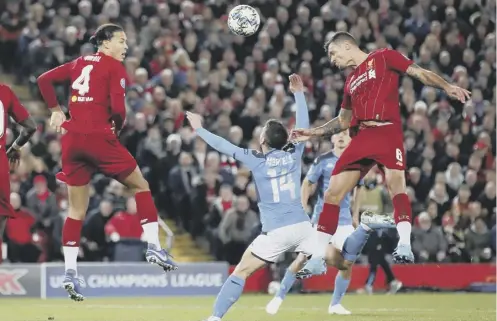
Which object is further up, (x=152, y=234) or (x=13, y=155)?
(x=13, y=155)

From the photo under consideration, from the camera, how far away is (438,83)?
36.3 ft

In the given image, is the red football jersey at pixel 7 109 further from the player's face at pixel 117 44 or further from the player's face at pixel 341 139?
the player's face at pixel 341 139

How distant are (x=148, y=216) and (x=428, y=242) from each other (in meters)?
9.35

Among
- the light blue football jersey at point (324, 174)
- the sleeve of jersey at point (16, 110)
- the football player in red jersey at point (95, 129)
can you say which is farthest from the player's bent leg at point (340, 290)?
the sleeve of jersey at point (16, 110)

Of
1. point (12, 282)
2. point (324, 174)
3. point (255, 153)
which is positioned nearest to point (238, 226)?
point (12, 282)

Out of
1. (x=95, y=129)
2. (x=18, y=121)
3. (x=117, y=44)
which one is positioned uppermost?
(x=117, y=44)

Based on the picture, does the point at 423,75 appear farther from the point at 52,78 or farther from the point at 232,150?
the point at 52,78

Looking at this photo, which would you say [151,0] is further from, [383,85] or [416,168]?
[383,85]

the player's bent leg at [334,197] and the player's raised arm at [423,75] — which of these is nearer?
the player's raised arm at [423,75]

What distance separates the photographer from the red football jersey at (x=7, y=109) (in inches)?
431

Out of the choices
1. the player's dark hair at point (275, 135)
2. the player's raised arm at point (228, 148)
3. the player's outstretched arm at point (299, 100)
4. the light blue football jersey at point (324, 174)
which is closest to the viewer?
the player's raised arm at point (228, 148)

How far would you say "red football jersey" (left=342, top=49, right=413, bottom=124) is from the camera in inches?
453

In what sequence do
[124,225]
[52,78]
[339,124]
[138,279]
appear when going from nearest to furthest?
[52,78] → [339,124] → [138,279] → [124,225]

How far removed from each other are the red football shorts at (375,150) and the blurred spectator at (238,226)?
7962mm
